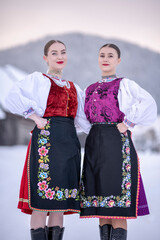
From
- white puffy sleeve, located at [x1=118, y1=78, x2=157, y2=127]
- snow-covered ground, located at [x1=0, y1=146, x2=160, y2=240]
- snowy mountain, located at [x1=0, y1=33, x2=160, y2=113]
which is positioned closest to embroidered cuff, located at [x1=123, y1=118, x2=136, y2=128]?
white puffy sleeve, located at [x1=118, y1=78, x2=157, y2=127]

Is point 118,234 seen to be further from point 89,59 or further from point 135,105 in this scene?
point 89,59

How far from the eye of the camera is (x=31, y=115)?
2150 millimetres

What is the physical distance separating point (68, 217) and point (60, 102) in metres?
1.64

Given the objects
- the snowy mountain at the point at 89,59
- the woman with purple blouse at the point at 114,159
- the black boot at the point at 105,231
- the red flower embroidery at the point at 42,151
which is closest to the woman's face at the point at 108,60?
the woman with purple blouse at the point at 114,159

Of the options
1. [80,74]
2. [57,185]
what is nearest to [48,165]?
[57,185]

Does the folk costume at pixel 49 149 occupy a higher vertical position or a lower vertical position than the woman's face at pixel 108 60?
lower

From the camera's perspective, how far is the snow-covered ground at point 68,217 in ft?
10.0

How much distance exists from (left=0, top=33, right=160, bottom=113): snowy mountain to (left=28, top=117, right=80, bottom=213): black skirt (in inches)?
109

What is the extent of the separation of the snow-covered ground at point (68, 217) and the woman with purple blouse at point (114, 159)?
981mm

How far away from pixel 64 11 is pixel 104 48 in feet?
8.47

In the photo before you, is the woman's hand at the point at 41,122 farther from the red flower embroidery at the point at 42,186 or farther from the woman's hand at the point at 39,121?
the red flower embroidery at the point at 42,186

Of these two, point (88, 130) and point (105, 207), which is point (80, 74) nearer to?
point (88, 130)

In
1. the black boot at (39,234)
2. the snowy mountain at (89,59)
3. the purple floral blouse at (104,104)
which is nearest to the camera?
the black boot at (39,234)

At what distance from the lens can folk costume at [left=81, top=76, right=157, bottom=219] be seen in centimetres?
213
